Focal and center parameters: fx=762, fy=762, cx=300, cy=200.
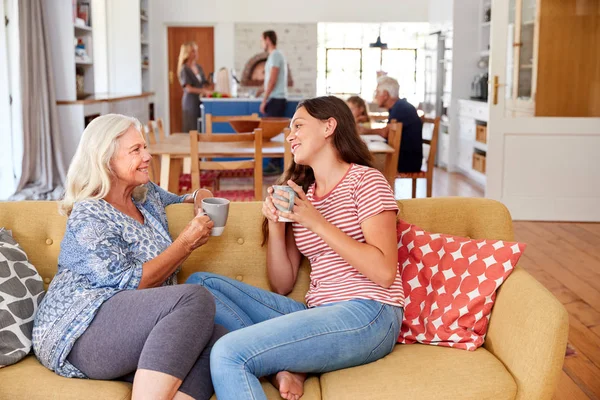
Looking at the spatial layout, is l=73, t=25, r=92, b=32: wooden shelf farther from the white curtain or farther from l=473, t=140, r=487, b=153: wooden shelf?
l=473, t=140, r=487, b=153: wooden shelf

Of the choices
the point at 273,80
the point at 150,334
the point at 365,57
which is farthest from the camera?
the point at 365,57

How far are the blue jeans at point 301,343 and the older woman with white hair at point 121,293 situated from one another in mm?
93

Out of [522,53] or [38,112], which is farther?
[38,112]

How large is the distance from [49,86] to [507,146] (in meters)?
4.42

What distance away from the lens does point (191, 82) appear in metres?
10.5

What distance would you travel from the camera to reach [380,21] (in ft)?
42.4

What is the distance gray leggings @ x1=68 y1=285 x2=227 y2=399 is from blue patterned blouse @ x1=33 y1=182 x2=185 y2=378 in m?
0.03

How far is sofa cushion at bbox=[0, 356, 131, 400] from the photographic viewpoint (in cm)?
188

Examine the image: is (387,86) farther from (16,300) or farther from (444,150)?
(16,300)

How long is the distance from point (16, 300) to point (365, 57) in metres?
12.1

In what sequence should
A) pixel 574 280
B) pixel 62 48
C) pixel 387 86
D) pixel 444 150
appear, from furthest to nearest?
pixel 444 150 < pixel 62 48 < pixel 387 86 < pixel 574 280

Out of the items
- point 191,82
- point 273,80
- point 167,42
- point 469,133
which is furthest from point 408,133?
point 167,42

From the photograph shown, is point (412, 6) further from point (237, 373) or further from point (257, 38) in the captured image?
point (237, 373)

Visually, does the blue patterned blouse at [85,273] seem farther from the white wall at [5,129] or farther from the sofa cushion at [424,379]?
the white wall at [5,129]
